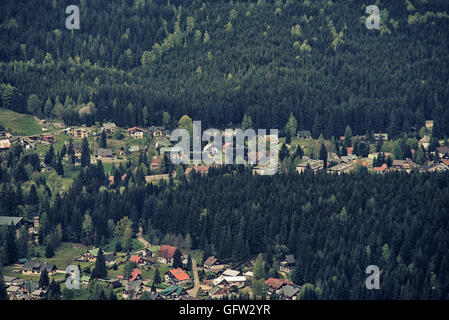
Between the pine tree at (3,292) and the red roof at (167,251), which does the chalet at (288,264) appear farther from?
the pine tree at (3,292)

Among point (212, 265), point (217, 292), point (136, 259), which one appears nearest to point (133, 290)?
point (217, 292)

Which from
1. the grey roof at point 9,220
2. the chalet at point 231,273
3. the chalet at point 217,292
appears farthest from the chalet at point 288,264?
→ the grey roof at point 9,220

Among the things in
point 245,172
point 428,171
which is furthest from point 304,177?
point 428,171

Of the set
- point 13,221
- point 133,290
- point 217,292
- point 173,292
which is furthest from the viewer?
point 13,221

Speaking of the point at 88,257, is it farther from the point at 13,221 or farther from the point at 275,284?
the point at 275,284

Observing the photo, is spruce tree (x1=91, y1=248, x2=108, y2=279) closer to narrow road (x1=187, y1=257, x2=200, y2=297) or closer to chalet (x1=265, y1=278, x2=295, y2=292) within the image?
narrow road (x1=187, y1=257, x2=200, y2=297)

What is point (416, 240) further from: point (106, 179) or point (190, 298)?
point (106, 179)
